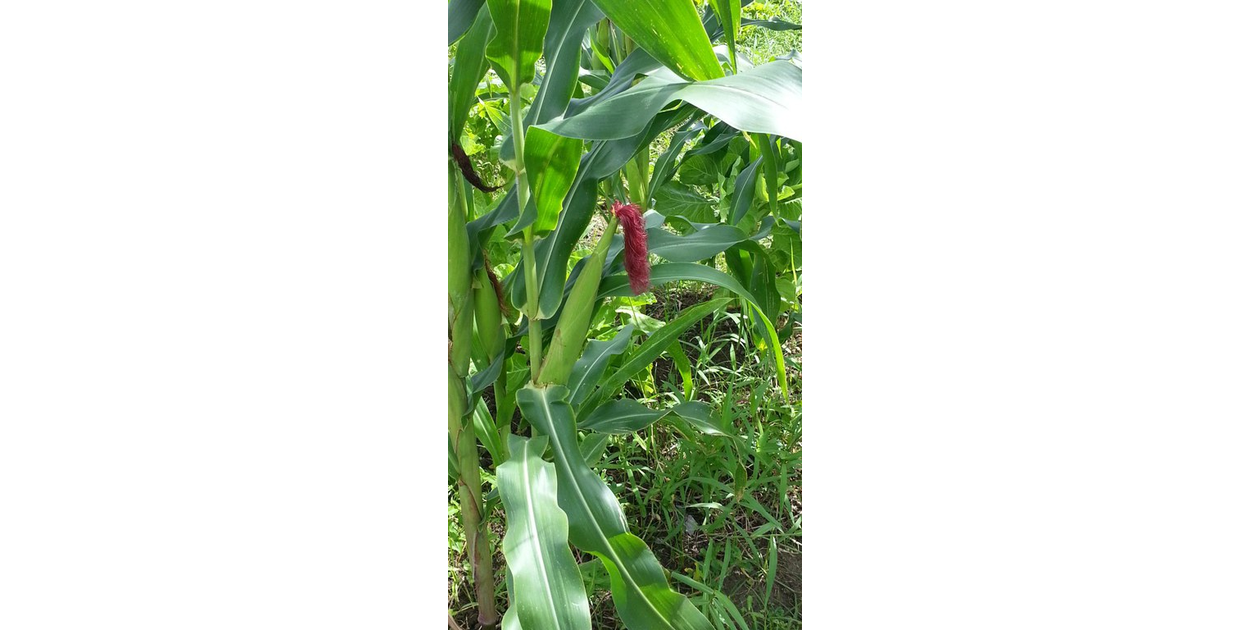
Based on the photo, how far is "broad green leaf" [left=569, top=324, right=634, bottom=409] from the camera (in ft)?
3.35

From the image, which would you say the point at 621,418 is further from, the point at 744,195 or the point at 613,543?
the point at 744,195

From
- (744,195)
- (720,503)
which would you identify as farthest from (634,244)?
(720,503)

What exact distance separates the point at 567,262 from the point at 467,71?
0.21m

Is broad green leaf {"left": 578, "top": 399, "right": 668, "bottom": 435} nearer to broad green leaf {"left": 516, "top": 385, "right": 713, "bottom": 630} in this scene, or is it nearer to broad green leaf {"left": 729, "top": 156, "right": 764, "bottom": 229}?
broad green leaf {"left": 516, "top": 385, "right": 713, "bottom": 630}

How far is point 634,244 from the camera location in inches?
32.5

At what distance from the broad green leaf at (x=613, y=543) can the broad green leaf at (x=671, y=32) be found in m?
0.38

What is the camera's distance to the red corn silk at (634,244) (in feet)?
2.67

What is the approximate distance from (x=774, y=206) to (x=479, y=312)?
322 mm

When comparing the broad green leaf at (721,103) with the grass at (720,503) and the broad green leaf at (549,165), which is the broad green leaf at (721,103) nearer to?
the broad green leaf at (549,165)

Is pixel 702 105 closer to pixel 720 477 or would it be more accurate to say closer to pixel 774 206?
pixel 774 206

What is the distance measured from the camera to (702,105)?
574 mm

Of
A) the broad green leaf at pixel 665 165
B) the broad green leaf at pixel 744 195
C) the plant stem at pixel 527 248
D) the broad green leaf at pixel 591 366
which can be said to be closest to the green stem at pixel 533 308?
the plant stem at pixel 527 248

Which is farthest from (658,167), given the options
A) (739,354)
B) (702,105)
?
(739,354)

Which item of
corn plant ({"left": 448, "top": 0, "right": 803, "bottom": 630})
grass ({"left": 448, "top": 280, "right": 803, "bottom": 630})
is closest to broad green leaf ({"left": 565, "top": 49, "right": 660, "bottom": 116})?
corn plant ({"left": 448, "top": 0, "right": 803, "bottom": 630})
